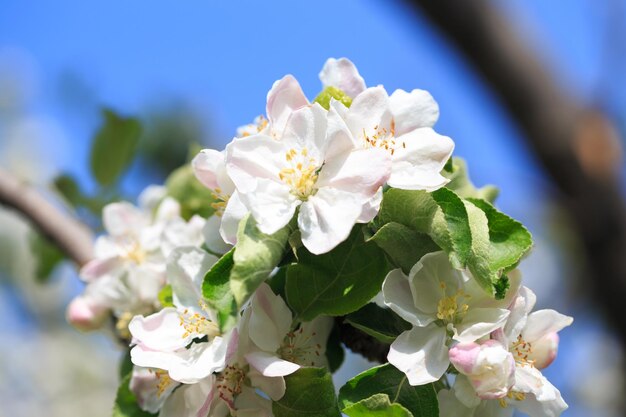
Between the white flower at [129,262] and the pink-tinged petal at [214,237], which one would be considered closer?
the pink-tinged petal at [214,237]

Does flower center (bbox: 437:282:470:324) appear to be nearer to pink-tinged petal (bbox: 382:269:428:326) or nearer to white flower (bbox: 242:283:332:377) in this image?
pink-tinged petal (bbox: 382:269:428:326)

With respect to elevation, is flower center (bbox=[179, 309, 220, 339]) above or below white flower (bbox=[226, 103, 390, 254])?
below

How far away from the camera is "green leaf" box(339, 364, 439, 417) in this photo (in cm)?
75

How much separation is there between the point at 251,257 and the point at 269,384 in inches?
6.6

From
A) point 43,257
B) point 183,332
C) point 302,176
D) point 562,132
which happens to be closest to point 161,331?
point 183,332

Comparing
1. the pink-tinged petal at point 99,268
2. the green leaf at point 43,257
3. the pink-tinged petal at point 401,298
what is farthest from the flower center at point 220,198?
the green leaf at point 43,257

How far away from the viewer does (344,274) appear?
0.78 m

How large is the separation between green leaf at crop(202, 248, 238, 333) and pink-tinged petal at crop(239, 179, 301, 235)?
4cm

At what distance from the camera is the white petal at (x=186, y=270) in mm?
855

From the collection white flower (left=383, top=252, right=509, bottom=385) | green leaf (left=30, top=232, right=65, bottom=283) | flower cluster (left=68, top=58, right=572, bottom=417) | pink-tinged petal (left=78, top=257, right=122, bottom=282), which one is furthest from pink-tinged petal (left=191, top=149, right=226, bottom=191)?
green leaf (left=30, top=232, right=65, bottom=283)

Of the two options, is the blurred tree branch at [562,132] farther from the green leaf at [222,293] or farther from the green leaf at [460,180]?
the green leaf at [222,293]

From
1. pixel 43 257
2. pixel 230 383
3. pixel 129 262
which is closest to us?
pixel 230 383

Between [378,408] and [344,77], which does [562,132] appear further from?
[378,408]

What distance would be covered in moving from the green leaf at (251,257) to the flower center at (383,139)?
0.48 ft
